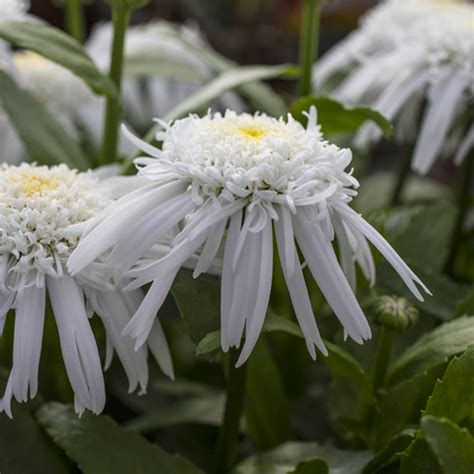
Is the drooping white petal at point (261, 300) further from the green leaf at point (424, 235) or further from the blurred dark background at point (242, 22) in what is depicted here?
the blurred dark background at point (242, 22)

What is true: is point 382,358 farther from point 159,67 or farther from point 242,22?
point 242,22

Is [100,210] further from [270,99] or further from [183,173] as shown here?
[270,99]

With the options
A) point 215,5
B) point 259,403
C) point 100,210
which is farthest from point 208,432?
point 215,5

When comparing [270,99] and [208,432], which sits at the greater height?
[270,99]

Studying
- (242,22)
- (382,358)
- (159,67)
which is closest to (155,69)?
(159,67)

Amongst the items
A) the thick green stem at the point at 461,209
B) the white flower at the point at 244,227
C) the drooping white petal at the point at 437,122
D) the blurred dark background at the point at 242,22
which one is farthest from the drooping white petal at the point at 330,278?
the blurred dark background at the point at 242,22

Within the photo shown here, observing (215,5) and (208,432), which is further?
(215,5)

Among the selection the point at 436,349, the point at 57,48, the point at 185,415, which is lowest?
the point at 185,415
